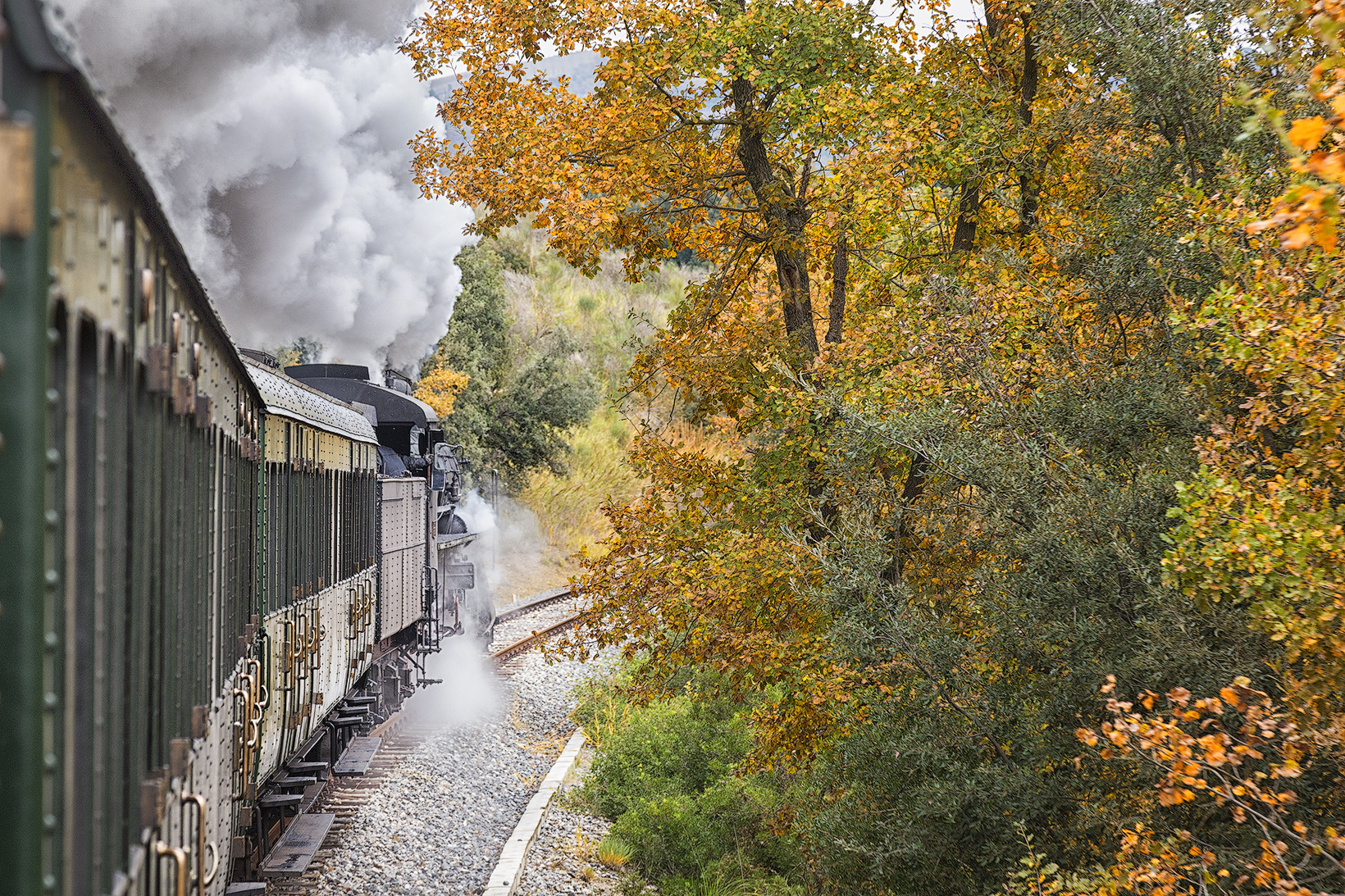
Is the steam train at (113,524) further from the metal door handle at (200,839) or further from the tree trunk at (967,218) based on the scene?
the tree trunk at (967,218)

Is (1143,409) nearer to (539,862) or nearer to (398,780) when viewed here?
(539,862)

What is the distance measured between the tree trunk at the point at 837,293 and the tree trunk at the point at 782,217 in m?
0.30

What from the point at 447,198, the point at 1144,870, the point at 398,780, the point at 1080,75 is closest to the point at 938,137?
the point at 1080,75

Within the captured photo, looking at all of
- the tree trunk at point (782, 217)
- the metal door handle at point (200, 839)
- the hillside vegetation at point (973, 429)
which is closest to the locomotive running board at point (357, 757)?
the hillside vegetation at point (973, 429)

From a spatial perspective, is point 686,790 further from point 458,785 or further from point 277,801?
point 277,801

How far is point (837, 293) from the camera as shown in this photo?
459 inches

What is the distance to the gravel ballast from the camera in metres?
7.98

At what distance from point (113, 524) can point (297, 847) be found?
593 centimetres

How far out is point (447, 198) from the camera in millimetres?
11094

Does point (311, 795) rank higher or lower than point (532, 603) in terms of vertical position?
higher

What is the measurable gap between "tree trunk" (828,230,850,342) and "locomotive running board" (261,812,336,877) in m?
7.10

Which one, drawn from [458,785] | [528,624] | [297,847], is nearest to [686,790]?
[458,785]

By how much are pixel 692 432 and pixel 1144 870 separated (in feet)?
95.9

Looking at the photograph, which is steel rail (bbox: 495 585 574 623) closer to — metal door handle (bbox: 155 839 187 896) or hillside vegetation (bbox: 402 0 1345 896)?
hillside vegetation (bbox: 402 0 1345 896)
